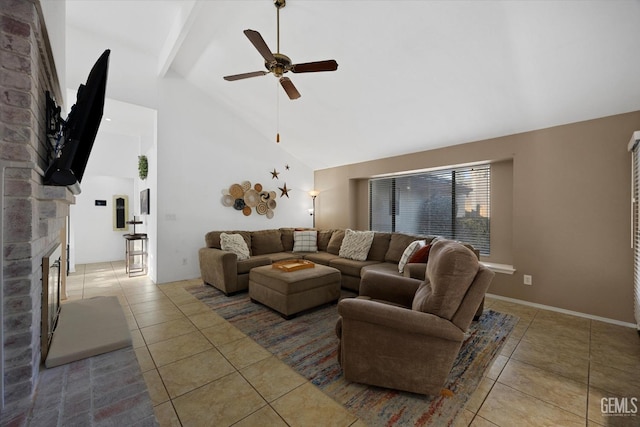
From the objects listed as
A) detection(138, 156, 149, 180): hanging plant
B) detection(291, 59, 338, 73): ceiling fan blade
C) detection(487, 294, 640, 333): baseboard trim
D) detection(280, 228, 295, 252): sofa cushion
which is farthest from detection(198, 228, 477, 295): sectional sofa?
detection(291, 59, 338, 73): ceiling fan blade

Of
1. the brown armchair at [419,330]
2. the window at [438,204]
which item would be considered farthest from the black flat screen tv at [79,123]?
the window at [438,204]

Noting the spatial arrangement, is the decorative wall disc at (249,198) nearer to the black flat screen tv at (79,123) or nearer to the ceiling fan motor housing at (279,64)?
the ceiling fan motor housing at (279,64)

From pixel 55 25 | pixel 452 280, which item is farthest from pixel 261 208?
pixel 452 280

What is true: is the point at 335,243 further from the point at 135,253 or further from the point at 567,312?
the point at 135,253

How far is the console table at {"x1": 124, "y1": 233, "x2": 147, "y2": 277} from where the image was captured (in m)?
4.96

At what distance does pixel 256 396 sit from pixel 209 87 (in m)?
4.77

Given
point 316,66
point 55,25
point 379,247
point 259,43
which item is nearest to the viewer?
point 55,25

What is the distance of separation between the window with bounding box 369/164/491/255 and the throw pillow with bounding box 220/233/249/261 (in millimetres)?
2733

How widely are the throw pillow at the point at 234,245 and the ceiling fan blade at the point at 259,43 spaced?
2743mm

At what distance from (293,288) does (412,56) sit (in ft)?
9.39

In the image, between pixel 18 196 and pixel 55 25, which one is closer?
pixel 18 196

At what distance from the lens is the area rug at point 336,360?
61.7 inches

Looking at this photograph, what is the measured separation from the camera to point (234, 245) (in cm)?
408

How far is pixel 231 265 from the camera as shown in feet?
12.0
